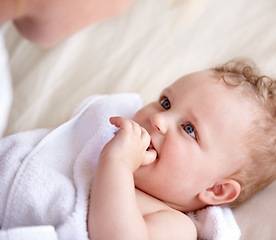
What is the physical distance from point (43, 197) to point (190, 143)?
0.40 meters

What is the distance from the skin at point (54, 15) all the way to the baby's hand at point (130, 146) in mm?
266

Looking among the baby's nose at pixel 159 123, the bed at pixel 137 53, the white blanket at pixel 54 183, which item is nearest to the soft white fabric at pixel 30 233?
the white blanket at pixel 54 183

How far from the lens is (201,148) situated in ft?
4.07

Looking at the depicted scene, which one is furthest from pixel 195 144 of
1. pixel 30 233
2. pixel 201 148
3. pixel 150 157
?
pixel 30 233

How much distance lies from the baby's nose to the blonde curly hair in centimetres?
22

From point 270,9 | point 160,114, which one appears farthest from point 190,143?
point 270,9

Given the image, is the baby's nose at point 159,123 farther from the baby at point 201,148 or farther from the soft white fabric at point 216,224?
the soft white fabric at point 216,224

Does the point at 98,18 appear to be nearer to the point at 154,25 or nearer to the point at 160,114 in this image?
the point at 160,114

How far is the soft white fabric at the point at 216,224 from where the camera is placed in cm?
123

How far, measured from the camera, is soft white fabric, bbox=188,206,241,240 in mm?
1229

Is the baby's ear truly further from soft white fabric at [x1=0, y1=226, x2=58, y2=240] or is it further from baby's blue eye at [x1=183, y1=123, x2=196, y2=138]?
soft white fabric at [x1=0, y1=226, x2=58, y2=240]

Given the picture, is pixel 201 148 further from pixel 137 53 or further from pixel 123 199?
pixel 137 53

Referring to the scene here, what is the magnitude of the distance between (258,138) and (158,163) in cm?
28

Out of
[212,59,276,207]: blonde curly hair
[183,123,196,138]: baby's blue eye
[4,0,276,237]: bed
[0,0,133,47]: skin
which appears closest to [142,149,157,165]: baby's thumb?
[183,123,196,138]: baby's blue eye
